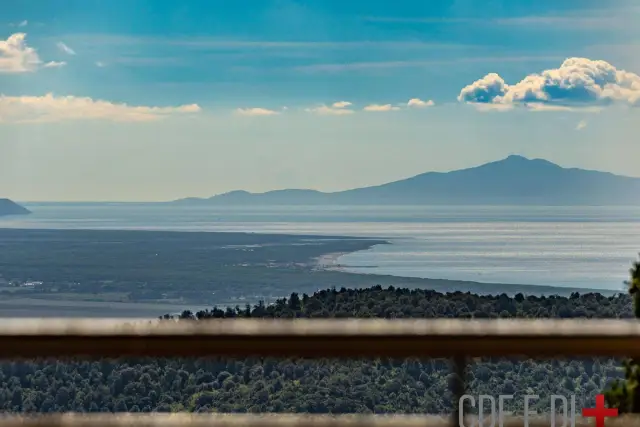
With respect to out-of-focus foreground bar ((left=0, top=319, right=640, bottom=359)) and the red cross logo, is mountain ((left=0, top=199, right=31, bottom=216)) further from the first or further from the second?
the red cross logo

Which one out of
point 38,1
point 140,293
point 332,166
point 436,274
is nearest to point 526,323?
point 436,274

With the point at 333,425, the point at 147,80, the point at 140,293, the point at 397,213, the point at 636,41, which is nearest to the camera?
the point at 333,425

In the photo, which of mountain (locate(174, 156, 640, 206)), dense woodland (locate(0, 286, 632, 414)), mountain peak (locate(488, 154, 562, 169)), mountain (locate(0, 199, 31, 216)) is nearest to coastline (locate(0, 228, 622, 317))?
mountain (locate(0, 199, 31, 216))

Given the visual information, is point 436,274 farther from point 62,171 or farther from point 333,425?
point 62,171

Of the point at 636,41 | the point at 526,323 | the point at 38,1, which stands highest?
the point at 38,1

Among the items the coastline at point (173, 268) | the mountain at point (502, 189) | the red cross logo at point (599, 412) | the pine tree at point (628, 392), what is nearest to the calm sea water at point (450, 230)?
the mountain at point (502, 189)

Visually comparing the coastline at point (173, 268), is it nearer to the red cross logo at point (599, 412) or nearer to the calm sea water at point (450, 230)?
the calm sea water at point (450, 230)

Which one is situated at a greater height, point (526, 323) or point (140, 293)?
point (526, 323)
